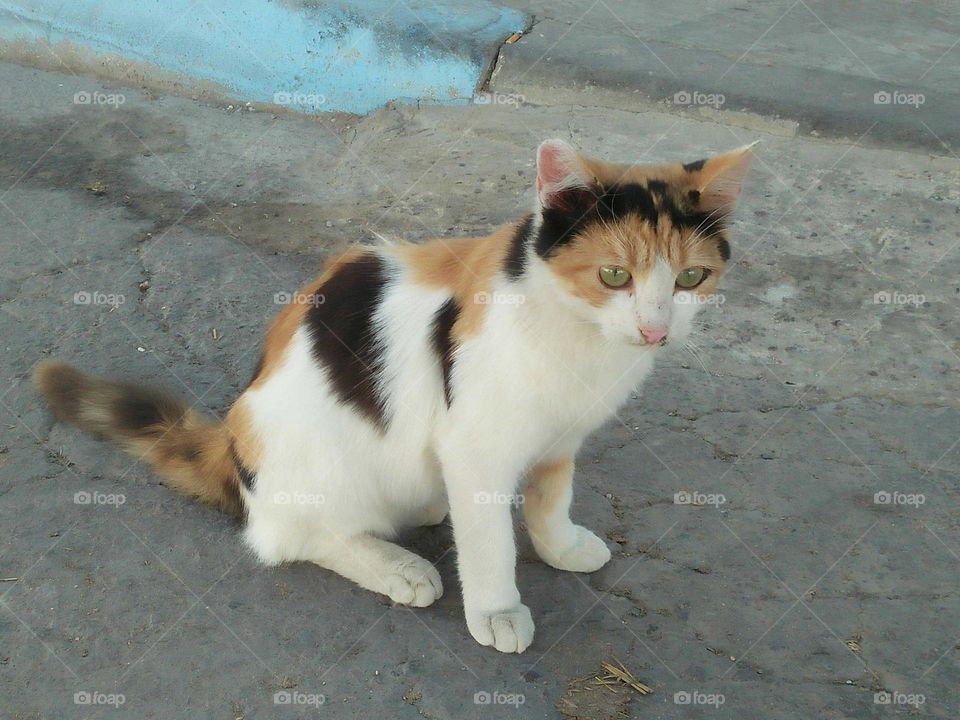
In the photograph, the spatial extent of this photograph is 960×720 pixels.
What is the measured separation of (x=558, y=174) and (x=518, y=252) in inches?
10.7

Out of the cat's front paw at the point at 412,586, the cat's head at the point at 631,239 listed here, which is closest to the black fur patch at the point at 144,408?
the cat's front paw at the point at 412,586

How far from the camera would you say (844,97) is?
18.5 feet

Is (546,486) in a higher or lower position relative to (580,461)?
higher

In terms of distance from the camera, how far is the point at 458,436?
252cm

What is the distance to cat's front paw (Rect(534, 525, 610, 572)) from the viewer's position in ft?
9.73

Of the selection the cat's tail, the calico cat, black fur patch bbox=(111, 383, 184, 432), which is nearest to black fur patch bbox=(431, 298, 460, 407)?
the calico cat

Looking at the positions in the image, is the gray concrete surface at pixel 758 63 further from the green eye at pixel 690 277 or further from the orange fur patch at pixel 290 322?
the green eye at pixel 690 277

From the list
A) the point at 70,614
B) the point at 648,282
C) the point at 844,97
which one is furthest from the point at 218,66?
the point at 648,282

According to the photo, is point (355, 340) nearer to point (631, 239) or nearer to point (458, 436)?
point (458, 436)

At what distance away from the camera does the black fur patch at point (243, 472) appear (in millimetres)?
2844

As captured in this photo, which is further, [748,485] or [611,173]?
[748,485]

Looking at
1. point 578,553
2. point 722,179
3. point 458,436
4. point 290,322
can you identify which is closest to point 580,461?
point 578,553

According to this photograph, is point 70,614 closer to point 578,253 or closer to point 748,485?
point 578,253

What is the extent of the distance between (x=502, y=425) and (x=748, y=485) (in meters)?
1.29
